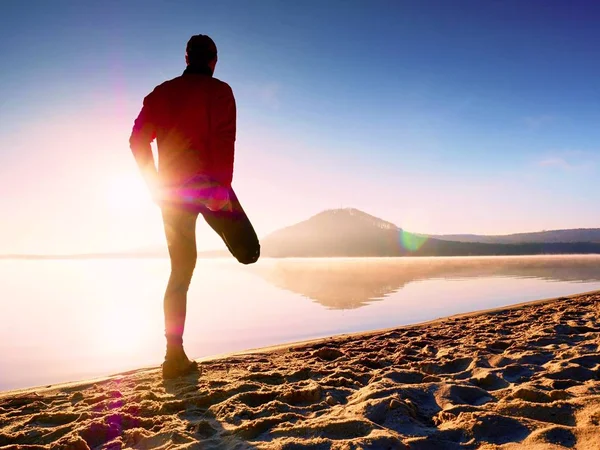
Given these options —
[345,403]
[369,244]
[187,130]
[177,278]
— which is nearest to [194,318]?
[177,278]

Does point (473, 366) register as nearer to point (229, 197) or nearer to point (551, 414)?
point (551, 414)

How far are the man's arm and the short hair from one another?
54 centimetres

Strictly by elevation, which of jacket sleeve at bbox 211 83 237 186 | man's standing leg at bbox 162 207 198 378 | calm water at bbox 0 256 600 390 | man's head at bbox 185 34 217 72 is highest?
man's head at bbox 185 34 217 72

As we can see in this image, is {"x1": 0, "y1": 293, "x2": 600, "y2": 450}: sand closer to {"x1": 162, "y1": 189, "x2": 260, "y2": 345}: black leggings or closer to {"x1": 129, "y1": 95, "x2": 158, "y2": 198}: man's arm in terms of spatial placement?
{"x1": 162, "y1": 189, "x2": 260, "y2": 345}: black leggings

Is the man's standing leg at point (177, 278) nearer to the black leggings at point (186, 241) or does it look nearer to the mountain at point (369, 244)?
the black leggings at point (186, 241)

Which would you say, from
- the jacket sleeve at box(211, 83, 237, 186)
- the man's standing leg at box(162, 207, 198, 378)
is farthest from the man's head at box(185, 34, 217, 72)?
the man's standing leg at box(162, 207, 198, 378)

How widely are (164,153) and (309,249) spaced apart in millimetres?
107815

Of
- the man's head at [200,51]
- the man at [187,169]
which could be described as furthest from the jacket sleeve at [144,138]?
the man's head at [200,51]

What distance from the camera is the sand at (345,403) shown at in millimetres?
2117

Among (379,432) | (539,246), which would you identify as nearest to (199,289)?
(379,432)

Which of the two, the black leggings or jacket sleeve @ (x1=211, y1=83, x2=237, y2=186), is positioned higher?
jacket sleeve @ (x1=211, y1=83, x2=237, y2=186)

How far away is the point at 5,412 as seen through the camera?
2.89 m

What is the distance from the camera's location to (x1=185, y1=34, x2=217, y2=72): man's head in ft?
11.8

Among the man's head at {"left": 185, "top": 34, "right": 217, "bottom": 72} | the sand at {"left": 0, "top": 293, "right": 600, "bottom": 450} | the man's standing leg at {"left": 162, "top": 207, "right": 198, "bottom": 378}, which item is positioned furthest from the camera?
the man's head at {"left": 185, "top": 34, "right": 217, "bottom": 72}
